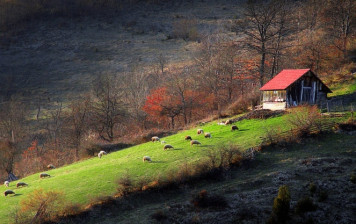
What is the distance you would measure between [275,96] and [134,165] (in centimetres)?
1773

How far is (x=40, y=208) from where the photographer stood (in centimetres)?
2086

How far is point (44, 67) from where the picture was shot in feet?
315

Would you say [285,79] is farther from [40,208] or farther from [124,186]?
[40,208]

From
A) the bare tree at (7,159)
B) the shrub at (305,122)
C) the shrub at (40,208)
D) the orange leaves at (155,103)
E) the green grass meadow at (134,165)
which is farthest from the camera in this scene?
the orange leaves at (155,103)

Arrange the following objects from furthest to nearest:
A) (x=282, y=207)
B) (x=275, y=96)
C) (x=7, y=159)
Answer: (x=7, y=159) → (x=275, y=96) → (x=282, y=207)

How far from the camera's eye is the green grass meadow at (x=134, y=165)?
24.2 metres

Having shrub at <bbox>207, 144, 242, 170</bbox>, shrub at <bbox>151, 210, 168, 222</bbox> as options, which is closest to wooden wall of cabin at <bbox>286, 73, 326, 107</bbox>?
shrub at <bbox>207, 144, 242, 170</bbox>

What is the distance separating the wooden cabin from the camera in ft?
121

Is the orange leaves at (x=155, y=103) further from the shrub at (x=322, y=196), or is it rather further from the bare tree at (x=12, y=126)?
the shrub at (x=322, y=196)

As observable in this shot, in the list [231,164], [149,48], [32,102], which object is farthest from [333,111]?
[149,48]

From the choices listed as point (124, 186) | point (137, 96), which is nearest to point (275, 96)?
point (124, 186)

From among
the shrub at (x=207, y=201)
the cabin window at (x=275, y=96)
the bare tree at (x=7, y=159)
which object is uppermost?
the cabin window at (x=275, y=96)

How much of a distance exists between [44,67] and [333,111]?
3199 inches

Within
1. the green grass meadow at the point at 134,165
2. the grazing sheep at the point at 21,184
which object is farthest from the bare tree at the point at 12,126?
the green grass meadow at the point at 134,165
